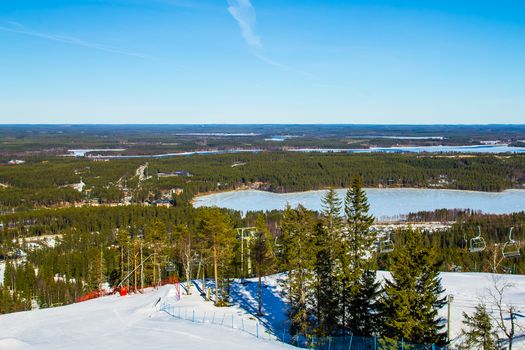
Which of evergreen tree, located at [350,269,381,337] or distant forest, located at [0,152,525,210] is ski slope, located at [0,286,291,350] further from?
distant forest, located at [0,152,525,210]

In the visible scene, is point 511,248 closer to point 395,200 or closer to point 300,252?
point 300,252

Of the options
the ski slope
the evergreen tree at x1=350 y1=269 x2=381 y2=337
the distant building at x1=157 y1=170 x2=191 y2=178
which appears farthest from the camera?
the distant building at x1=157 y1=170 x2=191 y2=178

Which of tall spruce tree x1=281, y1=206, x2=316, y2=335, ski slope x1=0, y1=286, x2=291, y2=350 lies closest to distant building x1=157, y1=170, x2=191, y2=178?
ski slope x1=0, y1=286, x2=291, y2=350

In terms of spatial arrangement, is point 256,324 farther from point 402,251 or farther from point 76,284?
point 76,284

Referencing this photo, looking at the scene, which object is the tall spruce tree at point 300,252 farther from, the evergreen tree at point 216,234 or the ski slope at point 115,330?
the evergreen tree at point 216,234

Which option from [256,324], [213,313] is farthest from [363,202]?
[213,313]

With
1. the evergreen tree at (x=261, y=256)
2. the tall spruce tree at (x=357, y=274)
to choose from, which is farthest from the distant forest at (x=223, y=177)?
the tall spruce tree at (x=357, y=274)
